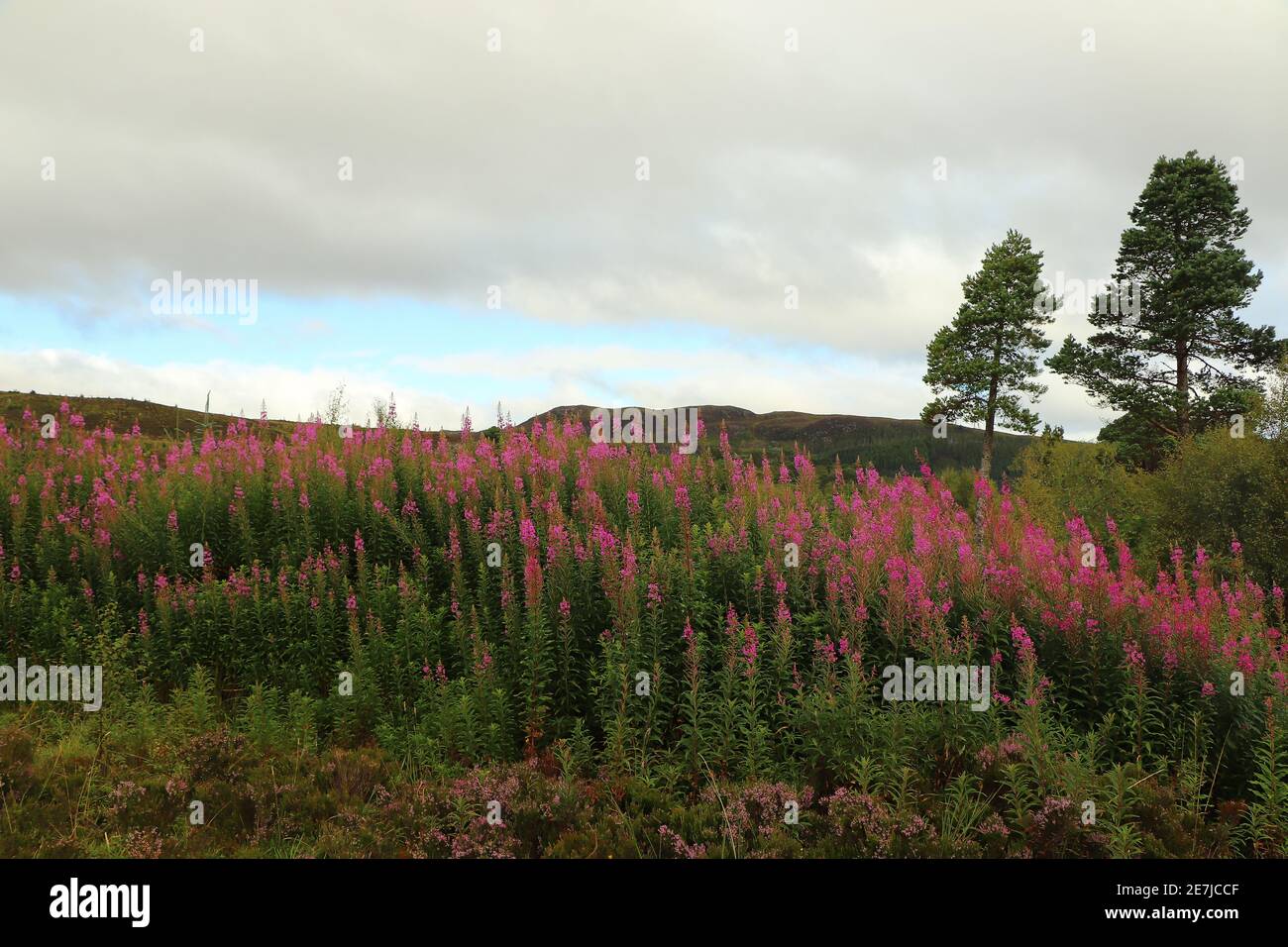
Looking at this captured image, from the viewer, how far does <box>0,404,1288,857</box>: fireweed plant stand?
4.90 m

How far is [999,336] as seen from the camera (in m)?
39.8

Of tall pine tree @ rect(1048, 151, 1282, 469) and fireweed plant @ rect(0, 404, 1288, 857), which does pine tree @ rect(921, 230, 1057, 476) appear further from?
fireweed plant @ rect(0, 404, 1288, 857)

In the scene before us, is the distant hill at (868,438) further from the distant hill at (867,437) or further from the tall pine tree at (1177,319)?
the tall pine tree at (1177,319)

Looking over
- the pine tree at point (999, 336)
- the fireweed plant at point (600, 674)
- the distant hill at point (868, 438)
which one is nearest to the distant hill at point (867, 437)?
the distant hill at point (868, 438)

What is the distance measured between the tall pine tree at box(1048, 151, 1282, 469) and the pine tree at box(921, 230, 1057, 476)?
3.23 meters

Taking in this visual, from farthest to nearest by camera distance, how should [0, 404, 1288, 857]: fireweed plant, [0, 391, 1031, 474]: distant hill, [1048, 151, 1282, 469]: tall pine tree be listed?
[0, 391, 1031, 474]: distant hill → [1048, 151, 1282, 469]: tall pine tree → [0, 404, 1288, 857]: fireweed plant

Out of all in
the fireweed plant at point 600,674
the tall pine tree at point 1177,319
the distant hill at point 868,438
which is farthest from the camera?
the distant hill at point 868,438

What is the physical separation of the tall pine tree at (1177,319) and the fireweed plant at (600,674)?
1157 inches

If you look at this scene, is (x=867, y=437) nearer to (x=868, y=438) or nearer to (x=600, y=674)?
(x=868, y=438)

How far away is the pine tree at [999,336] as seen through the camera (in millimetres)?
39062

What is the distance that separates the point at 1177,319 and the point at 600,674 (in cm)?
3668

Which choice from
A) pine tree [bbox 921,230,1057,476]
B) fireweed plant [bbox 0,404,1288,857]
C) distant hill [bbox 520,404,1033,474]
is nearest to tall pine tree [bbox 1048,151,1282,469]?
pine tree [bbox 921,230,1057,476]
